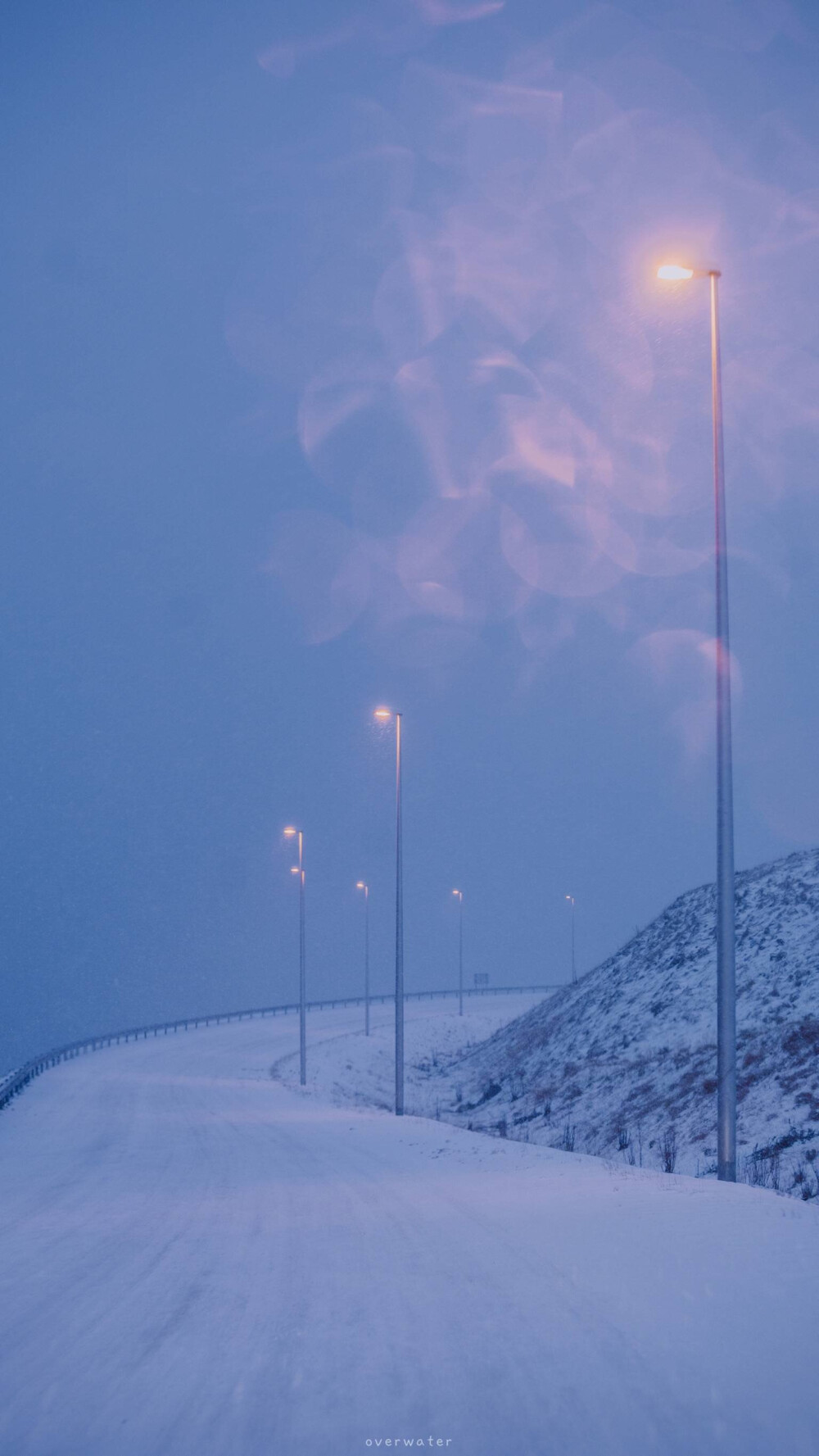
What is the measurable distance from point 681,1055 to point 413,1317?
24231mm

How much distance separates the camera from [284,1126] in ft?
86.4

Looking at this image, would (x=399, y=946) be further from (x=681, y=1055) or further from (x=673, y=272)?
(x=673, y=272)

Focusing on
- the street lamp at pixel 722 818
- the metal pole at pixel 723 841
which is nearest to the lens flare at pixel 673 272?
the street lamp at pixel 722 818

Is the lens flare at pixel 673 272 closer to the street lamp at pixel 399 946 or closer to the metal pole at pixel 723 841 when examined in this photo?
the metal pole at pixel 723 841

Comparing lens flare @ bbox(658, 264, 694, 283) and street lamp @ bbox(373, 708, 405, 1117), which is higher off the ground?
lens flare @ bbox(658, 264, 694, 283)

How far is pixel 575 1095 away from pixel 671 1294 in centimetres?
2458

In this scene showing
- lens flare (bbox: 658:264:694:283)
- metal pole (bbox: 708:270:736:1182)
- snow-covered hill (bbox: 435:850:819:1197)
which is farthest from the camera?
snow-covered hill (bbox: 435:850:819:1197)

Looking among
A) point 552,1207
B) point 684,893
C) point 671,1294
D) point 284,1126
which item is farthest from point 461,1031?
point 671,1294

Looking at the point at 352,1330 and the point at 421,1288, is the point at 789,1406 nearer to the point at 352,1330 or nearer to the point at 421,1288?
the point at 352,1330

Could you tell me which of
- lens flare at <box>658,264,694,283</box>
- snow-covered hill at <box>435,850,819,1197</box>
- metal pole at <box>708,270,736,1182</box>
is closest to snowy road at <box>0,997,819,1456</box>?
metal pole at <box>708,270,736,1182</box>

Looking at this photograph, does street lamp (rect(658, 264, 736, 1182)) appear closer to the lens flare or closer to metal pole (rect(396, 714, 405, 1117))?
the lens flare

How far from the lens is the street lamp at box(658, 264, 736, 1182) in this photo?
538 inches

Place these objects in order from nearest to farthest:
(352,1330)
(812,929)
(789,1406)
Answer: (789,1406), (352,1330), (812,929)

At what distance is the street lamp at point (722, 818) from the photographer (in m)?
13.7
